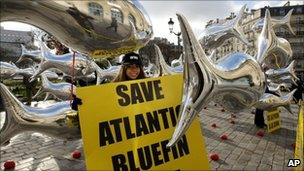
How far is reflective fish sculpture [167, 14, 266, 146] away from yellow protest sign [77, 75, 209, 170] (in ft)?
3.89

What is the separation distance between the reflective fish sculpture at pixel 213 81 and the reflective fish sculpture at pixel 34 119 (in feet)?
3.03

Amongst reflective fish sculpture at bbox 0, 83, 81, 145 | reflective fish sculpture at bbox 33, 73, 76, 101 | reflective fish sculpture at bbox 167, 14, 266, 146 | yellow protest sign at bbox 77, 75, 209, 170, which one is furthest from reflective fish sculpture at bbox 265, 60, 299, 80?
reflective fish sculpture at bbox 167, 14, 266, 146

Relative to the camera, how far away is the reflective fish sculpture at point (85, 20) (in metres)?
0.83

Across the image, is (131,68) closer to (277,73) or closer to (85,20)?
(85,20)

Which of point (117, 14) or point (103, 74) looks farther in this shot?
point (103, 74)

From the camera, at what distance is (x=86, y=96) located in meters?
2.67

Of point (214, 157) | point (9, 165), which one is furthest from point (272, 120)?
point (9, 165)

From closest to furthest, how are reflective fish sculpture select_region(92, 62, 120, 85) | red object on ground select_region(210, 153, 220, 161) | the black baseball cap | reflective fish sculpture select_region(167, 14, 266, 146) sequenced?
Answer: reflective fish sculpture select_region(167, 14, 266, 146), the black baseball cap, red object on ground select_region(210, 153, 220, 161), reflective fish sculpture select_region(92, 62, 120, 85)

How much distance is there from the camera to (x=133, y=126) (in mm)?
2779

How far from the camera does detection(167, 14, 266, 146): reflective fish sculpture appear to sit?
4.38ft

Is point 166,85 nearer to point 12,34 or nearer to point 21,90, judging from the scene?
point 21,90

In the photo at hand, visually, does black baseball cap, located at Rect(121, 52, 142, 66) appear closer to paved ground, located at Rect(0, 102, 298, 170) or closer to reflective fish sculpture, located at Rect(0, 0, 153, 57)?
reflective fish sculpture, located at Rect(0, 0, 153, 57)

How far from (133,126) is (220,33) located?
6.90 feet

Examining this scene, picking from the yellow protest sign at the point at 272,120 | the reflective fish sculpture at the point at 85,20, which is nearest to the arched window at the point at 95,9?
the reflective fish sculpture at the point at 85,20
